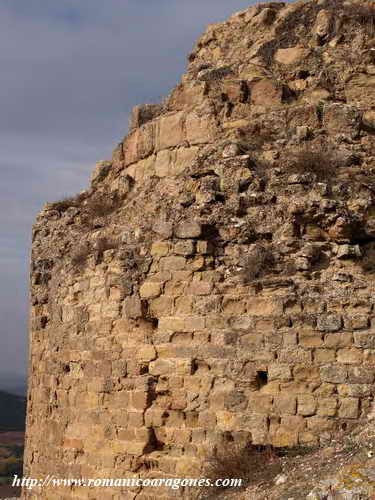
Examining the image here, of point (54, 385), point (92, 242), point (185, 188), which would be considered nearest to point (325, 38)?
point (185, 188)

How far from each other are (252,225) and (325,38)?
2.69m

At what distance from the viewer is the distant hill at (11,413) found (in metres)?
31.9

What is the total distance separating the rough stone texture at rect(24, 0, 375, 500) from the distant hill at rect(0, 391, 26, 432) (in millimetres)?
24438

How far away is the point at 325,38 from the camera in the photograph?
26.5ft

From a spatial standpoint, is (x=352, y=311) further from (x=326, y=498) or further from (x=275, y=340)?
(x=326, y=498)

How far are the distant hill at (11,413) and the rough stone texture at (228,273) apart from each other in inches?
962

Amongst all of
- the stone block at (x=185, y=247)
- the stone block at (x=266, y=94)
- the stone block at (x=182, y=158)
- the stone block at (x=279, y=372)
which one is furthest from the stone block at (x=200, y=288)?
the stone block at (x=266, y=94)

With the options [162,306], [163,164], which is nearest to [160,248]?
[162,306]

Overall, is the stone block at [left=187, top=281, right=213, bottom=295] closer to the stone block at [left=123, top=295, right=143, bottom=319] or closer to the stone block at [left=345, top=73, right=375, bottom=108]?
the stone block at [left=123, top=295, right=143, bottom=319]

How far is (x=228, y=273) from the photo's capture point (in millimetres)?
6586

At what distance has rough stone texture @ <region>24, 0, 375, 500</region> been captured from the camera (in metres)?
6.17

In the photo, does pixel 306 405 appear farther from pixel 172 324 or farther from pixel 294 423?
pixel 172 324

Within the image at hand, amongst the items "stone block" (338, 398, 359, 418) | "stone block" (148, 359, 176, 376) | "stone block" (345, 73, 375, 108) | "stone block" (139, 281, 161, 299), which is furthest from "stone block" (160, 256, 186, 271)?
"stone block" (345, 73, 375, 108)

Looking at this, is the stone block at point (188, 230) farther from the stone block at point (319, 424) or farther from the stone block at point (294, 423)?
the stone block at point (319, 424)
